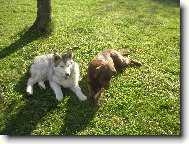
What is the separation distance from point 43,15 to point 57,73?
3.34 meters

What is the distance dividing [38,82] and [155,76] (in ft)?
9.42

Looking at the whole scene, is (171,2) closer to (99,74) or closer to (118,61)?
(118,61)

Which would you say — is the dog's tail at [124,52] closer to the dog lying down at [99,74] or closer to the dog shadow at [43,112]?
the dog lying down at [99,74]

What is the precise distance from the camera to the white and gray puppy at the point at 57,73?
7.29 meters

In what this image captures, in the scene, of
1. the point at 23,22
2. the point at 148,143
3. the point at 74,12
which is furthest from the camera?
the point at 74,12

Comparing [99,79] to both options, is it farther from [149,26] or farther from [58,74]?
[149,26]

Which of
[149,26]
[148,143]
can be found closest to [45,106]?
[148,143]

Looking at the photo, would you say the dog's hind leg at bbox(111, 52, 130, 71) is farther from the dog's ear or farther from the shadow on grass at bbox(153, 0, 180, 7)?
the shadow on grass at bbox(153, 0, 180, 7)

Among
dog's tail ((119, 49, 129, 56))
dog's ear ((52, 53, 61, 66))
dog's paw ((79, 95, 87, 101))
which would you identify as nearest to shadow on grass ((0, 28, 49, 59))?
dog's ear ((52, 53, 61, 66))

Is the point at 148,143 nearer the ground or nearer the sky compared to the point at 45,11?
nearer the ground

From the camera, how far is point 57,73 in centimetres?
748

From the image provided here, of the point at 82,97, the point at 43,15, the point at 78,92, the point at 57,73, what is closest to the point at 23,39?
the point at 43,15

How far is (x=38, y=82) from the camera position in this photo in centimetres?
780

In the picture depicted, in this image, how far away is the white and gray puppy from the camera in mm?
7285
